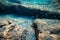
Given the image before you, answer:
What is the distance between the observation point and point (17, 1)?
765 centimetres

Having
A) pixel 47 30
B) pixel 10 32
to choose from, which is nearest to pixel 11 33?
pixel 10 32

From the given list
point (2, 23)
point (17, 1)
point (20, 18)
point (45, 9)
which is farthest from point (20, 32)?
point (17, 1)

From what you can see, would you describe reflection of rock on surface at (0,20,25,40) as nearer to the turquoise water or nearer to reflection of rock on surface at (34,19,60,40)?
the turquoise water

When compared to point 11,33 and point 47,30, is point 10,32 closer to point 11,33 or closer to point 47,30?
point 11,33

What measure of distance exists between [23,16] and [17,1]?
138cm

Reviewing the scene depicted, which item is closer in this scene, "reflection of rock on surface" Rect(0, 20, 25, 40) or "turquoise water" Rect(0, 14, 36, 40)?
"reflection of rock on surface" Rect(0, 20, 25, 40)

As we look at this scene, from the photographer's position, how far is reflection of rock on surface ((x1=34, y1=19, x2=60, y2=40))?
13.7 ft

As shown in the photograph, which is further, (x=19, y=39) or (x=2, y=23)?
(x=2, y=23)

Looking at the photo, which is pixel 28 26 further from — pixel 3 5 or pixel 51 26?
pixel 3 5

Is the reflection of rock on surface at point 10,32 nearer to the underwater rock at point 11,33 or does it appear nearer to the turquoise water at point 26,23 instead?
the underwater rock at point 11,33

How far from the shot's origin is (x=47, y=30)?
4609 mm

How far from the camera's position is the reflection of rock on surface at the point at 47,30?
4.17 meters

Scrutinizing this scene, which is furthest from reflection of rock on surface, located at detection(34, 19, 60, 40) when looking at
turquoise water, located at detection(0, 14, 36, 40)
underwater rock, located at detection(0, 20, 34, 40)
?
underwater rock, located at detection(0, 20, 34, 40)

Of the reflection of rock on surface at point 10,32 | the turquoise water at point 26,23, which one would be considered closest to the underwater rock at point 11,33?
the reflection of rock on surface at point 10,32
